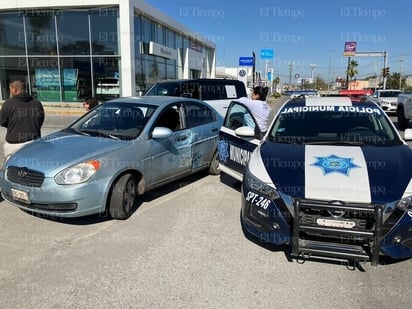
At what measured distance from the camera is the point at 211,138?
252 inches

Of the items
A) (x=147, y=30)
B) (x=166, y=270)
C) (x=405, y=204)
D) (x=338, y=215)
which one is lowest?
(x=166, y=270)

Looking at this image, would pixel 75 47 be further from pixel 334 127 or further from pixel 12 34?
pixel 334 127

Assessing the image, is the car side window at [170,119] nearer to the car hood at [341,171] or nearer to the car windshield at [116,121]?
the car windshield at [116,121]

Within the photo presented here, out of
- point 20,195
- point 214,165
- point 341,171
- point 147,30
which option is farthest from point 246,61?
point 341,171

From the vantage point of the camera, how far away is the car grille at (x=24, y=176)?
4.00m

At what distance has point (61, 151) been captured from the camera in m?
4.31

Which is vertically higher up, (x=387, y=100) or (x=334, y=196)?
(x=387, y=100)

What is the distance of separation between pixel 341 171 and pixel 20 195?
3.59 m

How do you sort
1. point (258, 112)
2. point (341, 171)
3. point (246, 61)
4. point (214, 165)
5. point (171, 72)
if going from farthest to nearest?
point (171, 72)
point (246, 61)
point (214, 165)
point (258, 112)
point (341, 171)

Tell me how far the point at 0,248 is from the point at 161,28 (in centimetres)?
2247

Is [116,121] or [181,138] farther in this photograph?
[181,138]

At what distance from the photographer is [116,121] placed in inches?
205

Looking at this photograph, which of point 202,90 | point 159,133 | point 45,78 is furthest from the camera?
point 45,78

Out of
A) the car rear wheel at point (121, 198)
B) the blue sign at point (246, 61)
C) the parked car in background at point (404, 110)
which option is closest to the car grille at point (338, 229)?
the car rear wheel at point (121, 198)
